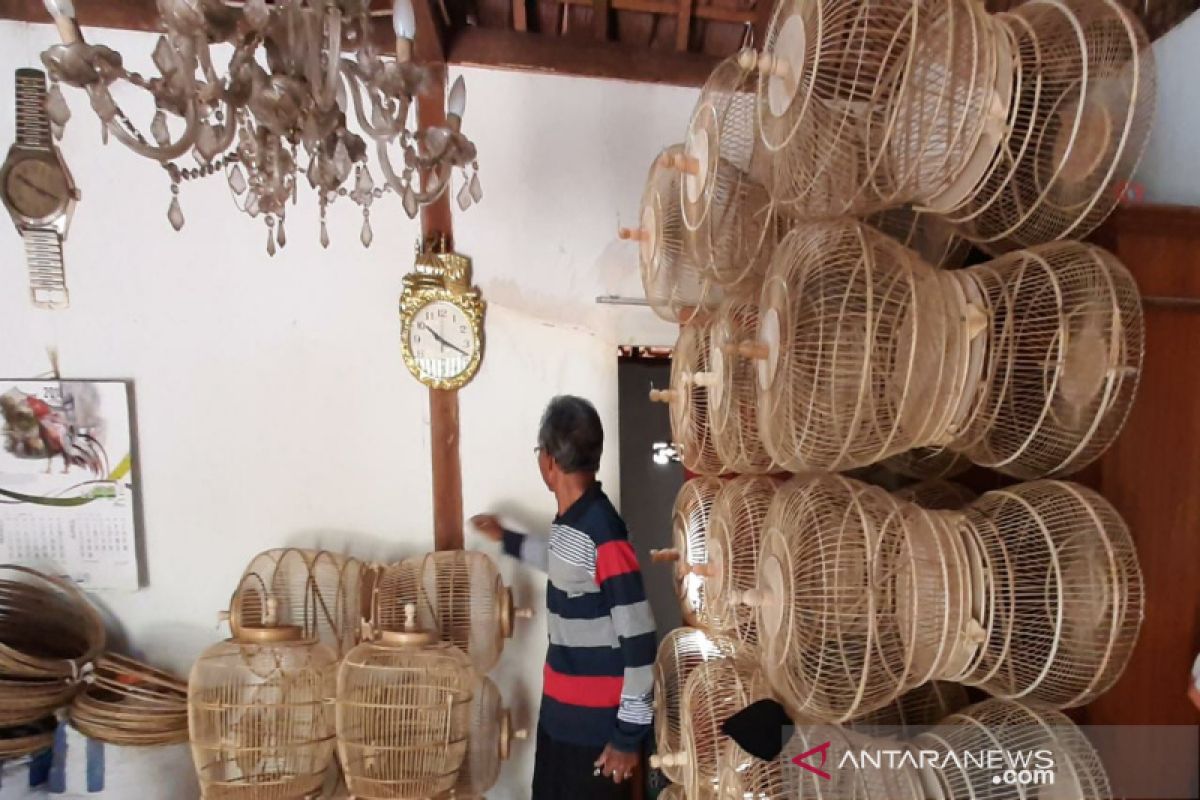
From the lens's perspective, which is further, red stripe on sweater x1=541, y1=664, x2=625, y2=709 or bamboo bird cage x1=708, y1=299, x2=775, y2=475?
red stripe on sweater x1=541, y1=664, x2=625, y2=709

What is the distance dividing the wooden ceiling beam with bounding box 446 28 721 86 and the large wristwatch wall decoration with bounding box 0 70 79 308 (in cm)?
121

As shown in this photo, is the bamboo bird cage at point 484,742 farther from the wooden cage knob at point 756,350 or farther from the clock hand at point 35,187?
the clock hand at point 35,187

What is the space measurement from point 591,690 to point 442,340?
1.11 meters

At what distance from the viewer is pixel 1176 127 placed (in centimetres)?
153

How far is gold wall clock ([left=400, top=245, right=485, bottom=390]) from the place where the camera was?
209 centimetres

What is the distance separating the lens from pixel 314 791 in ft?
5.71

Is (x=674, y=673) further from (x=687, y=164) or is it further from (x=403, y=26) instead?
(x=403, y=26)

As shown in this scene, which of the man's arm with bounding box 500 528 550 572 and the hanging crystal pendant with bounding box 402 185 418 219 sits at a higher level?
the hanging crystal pendant with bounding box 402 185 418 219

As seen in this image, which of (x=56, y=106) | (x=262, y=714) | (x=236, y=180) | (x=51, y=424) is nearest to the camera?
(x=56, y=106)

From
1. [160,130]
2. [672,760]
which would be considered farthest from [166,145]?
[672,760]

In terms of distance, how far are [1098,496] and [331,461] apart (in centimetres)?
195

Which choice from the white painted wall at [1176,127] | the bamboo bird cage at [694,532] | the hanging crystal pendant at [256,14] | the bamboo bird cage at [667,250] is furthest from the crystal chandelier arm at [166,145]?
the white painted wall at [1176,127]

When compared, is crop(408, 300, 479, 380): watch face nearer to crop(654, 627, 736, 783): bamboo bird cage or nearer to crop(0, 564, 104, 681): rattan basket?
crop(654, 627, 736, 783): bamboo bird cage

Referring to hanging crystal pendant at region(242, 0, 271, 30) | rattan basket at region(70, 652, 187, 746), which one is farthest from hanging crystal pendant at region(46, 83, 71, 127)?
rattan basket at region(70, 652, 187, 746)
